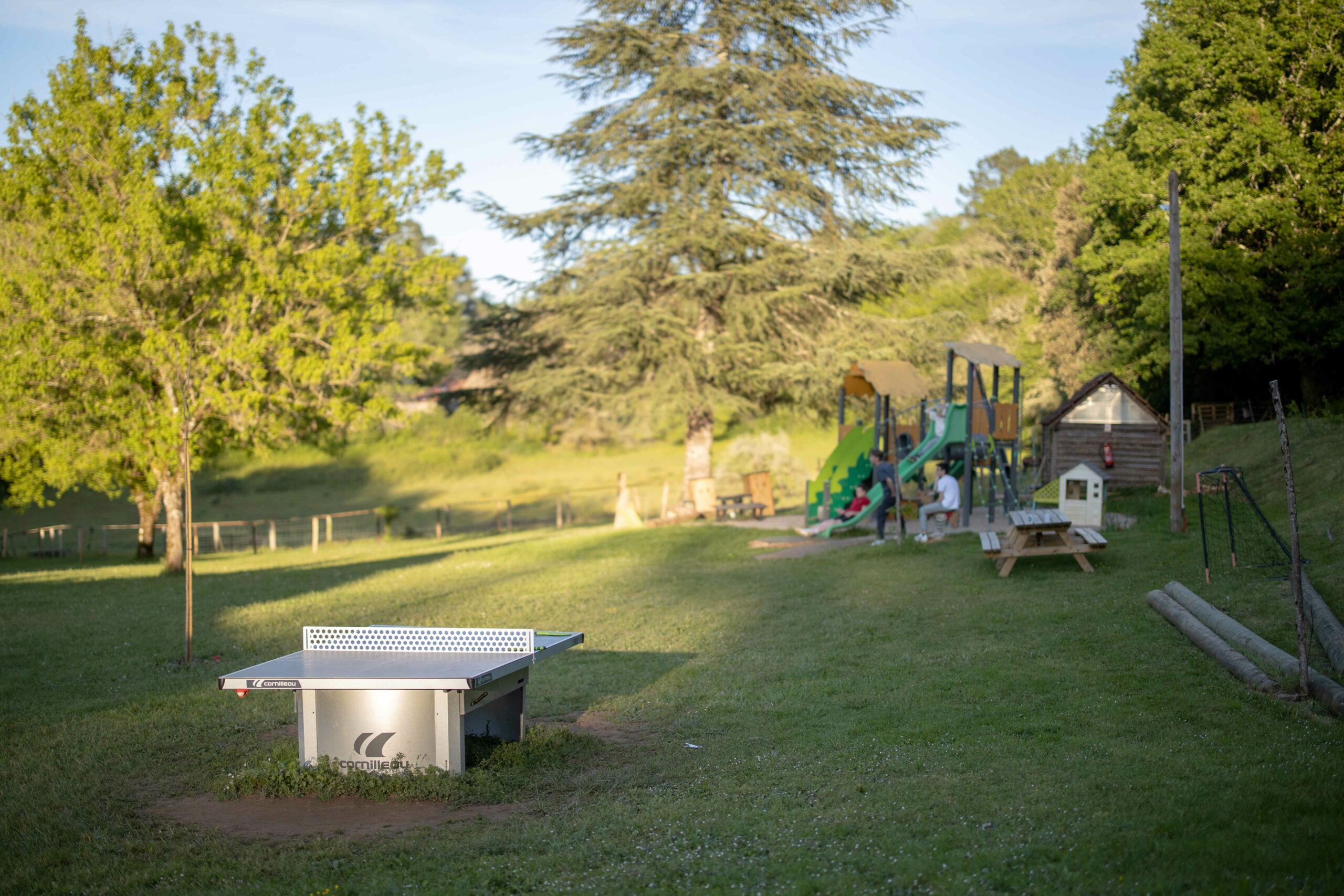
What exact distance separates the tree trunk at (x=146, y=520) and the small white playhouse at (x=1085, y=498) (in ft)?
74.3

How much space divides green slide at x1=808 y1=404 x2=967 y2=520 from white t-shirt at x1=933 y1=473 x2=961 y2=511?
2148mm

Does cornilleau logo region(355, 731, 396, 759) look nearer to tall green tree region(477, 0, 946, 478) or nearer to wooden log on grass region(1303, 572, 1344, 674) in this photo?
wooden log on grass region(1303, 572, 1344, 674)

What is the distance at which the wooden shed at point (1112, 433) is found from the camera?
77.5 feet

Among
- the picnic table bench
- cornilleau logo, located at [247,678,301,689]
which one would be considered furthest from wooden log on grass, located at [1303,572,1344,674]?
the picnic table bench

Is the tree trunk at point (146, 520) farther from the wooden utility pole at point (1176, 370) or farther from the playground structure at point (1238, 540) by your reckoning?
the playground structure at point (1238, 540)

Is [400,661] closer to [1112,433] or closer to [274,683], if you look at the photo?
[274,683]

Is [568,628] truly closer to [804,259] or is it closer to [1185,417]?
[804,259]

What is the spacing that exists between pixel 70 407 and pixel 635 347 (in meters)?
13.6

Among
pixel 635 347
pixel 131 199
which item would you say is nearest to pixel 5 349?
pixel 131 199

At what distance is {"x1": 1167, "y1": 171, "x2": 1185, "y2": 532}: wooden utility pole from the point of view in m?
15.3

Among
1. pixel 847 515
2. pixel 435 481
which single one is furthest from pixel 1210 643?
pixel 435 481

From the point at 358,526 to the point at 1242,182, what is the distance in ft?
101

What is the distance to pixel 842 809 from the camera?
219 inches

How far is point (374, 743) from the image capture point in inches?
259
